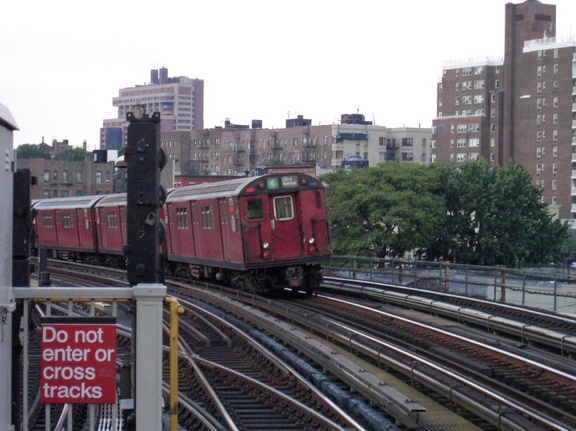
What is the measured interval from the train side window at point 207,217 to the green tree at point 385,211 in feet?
102

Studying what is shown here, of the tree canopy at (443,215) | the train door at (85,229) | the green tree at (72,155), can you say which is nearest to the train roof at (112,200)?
the train door at (85,229)

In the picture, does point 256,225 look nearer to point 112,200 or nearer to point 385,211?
point 112,200

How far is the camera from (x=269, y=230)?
25.6 m

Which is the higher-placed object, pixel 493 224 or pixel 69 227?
pixel 69 227

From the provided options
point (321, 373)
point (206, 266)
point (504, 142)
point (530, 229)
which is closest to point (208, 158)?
point (504, 142)

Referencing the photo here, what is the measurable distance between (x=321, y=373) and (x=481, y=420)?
304 cm

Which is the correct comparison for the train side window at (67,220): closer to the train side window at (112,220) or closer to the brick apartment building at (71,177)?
the train side window at (112,220)

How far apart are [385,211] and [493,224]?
6839 mm

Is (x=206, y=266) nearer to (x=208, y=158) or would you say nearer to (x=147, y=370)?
(x=147, y=370)

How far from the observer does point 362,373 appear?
13.4 metres

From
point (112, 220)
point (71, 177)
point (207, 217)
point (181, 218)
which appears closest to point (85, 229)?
point (112, 220)

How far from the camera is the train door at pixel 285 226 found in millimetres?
25766

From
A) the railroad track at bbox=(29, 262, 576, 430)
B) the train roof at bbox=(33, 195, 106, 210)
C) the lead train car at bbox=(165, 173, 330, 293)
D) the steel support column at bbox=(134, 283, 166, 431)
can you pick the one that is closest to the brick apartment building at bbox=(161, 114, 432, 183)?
the train roof at bbox=(33, 195, 106, 210)

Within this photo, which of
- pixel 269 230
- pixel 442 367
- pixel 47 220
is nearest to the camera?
pixel 442 367
